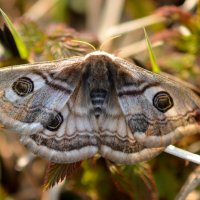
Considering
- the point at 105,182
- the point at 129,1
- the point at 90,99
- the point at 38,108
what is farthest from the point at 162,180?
the point at 129,1

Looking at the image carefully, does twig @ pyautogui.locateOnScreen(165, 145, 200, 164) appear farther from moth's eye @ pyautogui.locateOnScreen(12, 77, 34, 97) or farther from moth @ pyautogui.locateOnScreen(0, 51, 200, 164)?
moth's eye @ pyautogui.locateOnScreen(12, 77, 34, 97)

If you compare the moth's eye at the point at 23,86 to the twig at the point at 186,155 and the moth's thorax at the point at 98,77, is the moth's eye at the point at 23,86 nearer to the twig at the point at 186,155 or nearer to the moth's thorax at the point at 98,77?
the moth's thorax at the point at 98,77

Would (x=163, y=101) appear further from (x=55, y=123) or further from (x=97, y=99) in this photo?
(x=55, y=123)

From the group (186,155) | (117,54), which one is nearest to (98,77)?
(117,54)

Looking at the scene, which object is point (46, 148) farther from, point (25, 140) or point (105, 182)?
point (105, 182)

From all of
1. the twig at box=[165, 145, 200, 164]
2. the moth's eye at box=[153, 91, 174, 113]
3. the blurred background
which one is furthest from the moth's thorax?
the twig at box=[165, 145, 200, 164]

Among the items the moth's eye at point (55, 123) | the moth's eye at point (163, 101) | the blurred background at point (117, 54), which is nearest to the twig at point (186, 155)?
the blurred background at point (117, 54)
